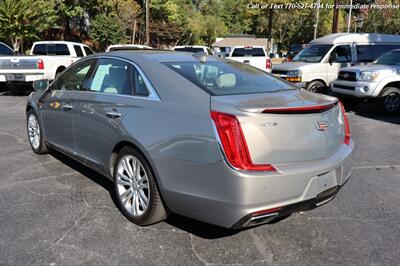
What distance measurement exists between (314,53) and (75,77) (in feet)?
29.6

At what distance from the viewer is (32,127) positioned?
5.94 meters

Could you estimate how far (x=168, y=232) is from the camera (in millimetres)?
3537

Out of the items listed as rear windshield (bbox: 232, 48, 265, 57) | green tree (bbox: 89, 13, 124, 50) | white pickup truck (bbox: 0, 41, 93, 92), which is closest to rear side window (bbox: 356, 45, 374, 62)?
rear windshield (bbox: 232, 48, 265, 57)

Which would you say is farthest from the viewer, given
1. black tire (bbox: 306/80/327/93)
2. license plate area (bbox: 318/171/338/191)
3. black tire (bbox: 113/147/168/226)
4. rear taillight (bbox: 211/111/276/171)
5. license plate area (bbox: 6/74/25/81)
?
license plate area (bbox: 6/74/25/81)

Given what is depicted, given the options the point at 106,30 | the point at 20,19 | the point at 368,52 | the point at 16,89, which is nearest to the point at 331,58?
the point at 368,52

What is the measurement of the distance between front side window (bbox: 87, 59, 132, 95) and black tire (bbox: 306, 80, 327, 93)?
8.19m

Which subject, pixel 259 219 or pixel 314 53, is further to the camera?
pixel 314 53

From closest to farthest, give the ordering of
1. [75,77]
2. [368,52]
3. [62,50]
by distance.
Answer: [75,77] → [368,52] → [62,50]

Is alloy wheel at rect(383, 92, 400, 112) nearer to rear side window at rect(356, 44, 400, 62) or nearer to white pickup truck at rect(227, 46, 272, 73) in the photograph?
rear side window at rect(356, 44, 400, 62)

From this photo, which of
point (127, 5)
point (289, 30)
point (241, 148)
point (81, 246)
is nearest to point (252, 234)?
point (241, 148)

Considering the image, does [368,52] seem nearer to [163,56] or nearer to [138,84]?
[163,56]

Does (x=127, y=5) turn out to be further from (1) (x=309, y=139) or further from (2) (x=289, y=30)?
(2) (x=289, y=30)

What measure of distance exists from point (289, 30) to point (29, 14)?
63.5m

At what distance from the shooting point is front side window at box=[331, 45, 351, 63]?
11.8 m
